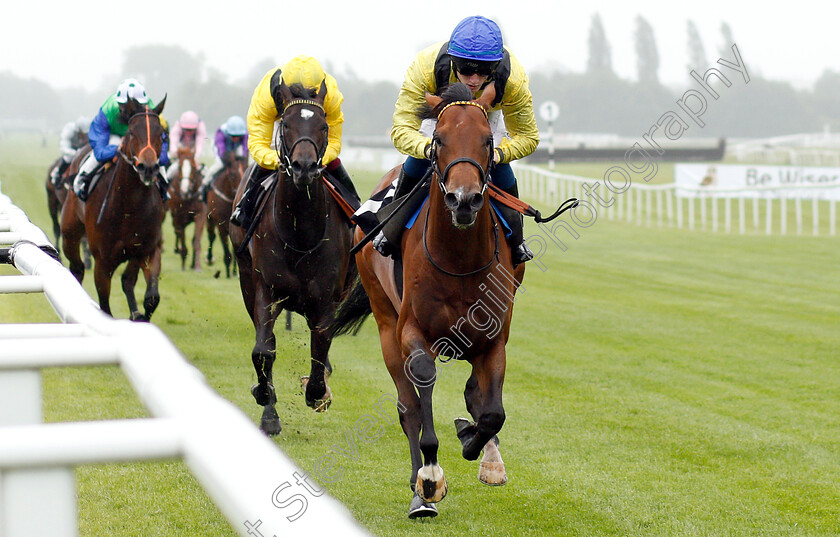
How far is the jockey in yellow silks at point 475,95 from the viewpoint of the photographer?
407cm

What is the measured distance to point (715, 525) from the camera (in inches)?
151

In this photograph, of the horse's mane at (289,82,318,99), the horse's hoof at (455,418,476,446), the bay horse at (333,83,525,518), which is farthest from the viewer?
the horse's mane at (289,82,318,99)

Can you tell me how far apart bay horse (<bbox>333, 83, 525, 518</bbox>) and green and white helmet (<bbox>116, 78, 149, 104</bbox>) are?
149 inches

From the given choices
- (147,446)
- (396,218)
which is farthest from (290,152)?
(147,446)

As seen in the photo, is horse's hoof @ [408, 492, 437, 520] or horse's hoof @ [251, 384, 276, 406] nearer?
horse's hoof @ [408, 492, 437, 520]

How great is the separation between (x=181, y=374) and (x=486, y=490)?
3507 mm

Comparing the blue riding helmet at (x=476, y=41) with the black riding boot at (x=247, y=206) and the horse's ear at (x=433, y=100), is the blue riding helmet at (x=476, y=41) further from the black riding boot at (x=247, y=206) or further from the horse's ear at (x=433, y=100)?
the black riding boot at (x=247, y=206)

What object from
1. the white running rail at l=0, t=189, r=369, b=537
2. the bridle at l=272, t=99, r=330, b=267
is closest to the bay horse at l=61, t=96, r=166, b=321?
the bridle at l=272, t=99, r=330, b=267

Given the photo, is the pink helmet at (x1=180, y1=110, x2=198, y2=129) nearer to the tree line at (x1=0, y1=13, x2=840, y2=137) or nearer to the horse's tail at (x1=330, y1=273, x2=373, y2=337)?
the horse's tail at (x1=330, y1=273, x2=373, y2=337)

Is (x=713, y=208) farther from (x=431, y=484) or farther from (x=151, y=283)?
(x=431, y=484)

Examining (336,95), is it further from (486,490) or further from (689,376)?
(689,376)

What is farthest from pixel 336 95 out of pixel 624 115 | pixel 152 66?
pixel 152 66

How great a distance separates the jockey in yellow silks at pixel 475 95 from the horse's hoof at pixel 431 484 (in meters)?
0.97

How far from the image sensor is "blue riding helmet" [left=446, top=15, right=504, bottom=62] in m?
4.03
